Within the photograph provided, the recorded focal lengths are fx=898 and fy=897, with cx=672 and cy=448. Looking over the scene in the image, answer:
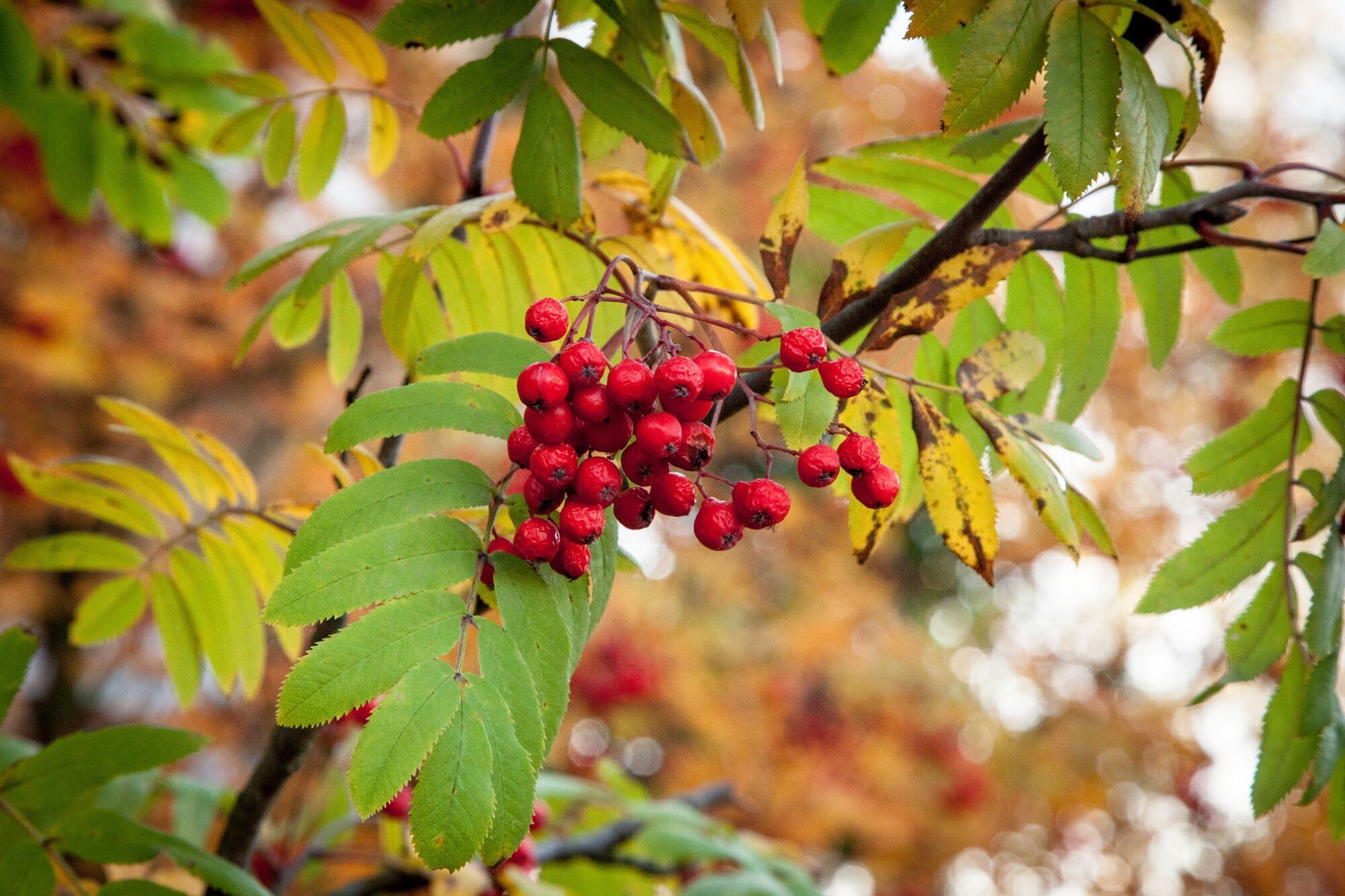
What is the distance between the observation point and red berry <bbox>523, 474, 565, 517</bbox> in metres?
0.88

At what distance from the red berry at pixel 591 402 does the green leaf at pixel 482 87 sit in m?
0.45

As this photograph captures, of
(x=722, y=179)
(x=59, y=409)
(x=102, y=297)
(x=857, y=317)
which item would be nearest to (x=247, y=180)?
(x=102, y=297)

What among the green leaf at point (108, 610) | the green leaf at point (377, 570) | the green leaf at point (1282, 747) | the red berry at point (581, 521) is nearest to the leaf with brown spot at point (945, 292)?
the red berry at point (581, 521)

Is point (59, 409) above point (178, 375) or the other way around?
the other way around

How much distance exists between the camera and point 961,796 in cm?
624

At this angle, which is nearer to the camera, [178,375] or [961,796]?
[178,375]

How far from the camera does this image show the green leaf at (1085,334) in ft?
4.52

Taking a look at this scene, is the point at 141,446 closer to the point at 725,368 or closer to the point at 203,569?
the point at 203,569

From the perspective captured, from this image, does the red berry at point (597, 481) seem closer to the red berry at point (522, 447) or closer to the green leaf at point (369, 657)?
the red berry at point (522, 447)

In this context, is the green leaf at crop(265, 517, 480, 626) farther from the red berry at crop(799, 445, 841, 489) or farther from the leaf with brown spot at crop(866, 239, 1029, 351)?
the leaf with brown spot at crop(866, 239, 1029, 351)

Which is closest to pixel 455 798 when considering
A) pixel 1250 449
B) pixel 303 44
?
pixel 1250 449

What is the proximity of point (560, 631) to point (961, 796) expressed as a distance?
6172 mm

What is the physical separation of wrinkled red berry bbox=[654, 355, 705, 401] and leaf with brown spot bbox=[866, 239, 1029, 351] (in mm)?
266

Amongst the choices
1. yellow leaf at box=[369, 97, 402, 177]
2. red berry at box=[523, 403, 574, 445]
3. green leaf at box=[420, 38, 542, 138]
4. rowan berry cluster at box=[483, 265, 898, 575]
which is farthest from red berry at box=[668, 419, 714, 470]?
yellow leaf at box=[369, 97, 402, 177]
